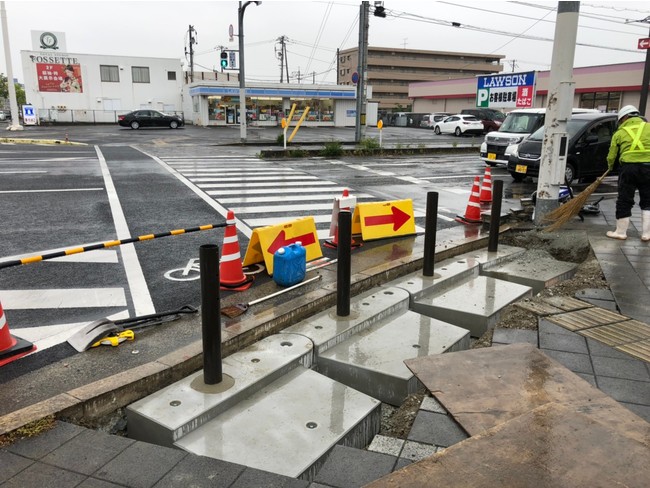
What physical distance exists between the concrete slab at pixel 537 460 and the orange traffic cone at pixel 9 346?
301cm

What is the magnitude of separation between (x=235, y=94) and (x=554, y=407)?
4714 cm

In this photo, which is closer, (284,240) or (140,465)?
(140,465)

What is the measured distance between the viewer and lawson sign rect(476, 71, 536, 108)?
2478 centimetres

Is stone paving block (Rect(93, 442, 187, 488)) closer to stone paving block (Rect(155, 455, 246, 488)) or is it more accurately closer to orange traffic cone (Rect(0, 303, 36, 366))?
stone paving block (Rect(155, 455, 246, 488))

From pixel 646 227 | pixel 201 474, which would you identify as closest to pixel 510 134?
pixel 646 227

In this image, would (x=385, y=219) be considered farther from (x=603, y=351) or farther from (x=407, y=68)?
(x=407, y=68)

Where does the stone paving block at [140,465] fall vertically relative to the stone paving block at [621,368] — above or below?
above

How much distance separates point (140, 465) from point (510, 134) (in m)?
16.6

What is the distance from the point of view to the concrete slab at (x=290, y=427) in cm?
294

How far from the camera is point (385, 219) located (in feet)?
26.0

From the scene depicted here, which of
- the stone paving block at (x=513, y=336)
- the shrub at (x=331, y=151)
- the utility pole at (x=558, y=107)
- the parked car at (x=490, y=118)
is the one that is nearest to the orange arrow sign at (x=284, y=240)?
the stone paving block at (x=513, y=336)

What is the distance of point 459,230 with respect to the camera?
8695 mm

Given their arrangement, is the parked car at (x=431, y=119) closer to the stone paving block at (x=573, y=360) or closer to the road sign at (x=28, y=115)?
the road sign at (x=28, y=115)

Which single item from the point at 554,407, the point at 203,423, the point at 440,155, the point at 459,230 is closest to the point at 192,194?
the point at 459,230
